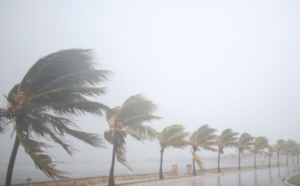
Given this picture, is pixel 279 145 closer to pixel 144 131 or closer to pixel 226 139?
pixel 226 139

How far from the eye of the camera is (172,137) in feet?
69.3

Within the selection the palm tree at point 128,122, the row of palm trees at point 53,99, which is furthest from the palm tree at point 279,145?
the row of palm trees at point 53,99

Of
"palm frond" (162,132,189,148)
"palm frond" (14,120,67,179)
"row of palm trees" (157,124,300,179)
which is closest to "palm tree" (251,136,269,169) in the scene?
"row of palm trees" (157,124,300,179)

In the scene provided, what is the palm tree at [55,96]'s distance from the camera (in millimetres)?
7434

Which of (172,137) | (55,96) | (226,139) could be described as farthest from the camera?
(226,139)

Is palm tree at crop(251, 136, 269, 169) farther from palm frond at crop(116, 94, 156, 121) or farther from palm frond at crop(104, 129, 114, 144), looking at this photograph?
palm frond at crop(104, 129, 114, 144)

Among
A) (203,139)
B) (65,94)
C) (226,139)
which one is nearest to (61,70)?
(65,94)

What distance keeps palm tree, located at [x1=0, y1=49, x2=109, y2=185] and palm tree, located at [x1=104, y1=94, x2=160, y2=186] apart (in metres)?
5.79

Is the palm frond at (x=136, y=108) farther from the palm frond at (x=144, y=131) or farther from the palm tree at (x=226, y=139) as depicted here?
the palm tree at (x=226, y=139)

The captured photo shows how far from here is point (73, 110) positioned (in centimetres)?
861

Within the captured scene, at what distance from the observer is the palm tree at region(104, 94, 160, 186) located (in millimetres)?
14383

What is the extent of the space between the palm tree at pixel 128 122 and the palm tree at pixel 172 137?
698 cm

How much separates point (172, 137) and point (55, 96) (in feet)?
49.3

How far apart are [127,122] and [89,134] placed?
714 cm
